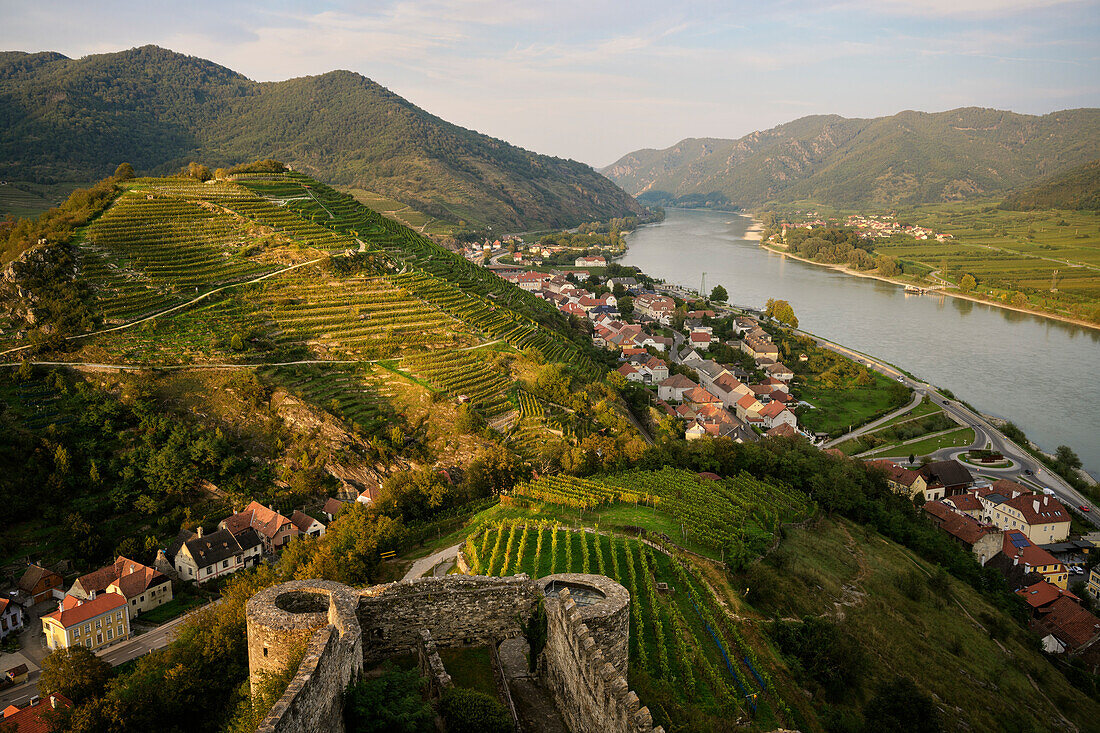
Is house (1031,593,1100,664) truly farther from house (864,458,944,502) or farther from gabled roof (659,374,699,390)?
gabled roof (659,374,699,390)

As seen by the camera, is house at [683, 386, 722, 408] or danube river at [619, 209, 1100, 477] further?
danube river at [619, 209, 1100, 477]

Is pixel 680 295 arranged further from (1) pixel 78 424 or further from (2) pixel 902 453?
(1) pixel 78 424

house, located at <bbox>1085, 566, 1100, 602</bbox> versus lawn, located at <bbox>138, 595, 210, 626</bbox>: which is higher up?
lawn, located at <bbox>138, 595, 210, 626</bbox>

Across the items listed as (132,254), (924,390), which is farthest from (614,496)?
(924,390)

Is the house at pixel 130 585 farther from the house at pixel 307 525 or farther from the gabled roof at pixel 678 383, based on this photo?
the gabled roof at pixel 678 383

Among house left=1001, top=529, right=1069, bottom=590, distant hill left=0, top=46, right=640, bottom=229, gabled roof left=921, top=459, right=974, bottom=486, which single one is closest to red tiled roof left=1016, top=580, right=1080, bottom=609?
house left=1001, top=529, right=1069, bottom=590

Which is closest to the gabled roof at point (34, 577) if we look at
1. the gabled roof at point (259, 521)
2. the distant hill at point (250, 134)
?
the gabled roof at point (259, 521)
